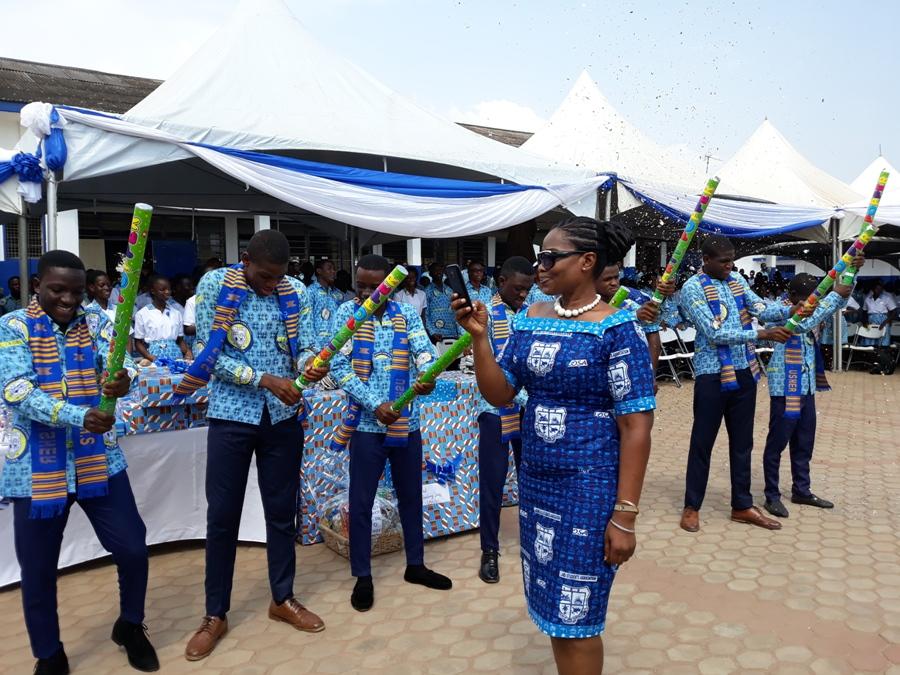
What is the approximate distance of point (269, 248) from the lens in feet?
9.73

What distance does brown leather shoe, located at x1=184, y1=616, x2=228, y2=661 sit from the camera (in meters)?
3.02

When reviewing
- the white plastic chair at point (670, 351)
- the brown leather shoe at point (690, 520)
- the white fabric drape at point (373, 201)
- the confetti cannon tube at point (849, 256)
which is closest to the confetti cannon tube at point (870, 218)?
the confetti cannon tube at point (849, 256)

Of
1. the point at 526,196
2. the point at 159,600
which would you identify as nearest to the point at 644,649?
the point at 159,600

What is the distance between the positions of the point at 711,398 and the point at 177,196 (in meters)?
5.98

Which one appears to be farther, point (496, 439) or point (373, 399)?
point (496, 439)

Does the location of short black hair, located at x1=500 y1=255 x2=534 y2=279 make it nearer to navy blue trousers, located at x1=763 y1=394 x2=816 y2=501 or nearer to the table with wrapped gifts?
the table with wrapped gifts

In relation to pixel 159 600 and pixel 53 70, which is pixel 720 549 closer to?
pixel 159 600

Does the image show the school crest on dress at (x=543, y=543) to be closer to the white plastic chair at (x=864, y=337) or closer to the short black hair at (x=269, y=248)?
the short black hair at (x=269, y=248)

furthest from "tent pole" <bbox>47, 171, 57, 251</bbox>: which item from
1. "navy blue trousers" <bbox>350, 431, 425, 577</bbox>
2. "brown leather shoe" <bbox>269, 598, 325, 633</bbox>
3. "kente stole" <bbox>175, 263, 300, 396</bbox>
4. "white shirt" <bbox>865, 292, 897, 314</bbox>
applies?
"white shirt" <bbox>865, 292, 897, 314</bbox>

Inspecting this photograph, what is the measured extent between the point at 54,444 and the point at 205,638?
1067mm

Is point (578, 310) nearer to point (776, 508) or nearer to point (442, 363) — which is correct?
point (442, 363)

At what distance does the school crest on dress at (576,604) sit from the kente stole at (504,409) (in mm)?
1753

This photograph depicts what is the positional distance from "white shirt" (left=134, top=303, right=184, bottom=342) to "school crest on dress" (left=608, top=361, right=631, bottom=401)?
582cm

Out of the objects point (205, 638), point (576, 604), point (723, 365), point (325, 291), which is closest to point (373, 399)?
point (205, 638)
